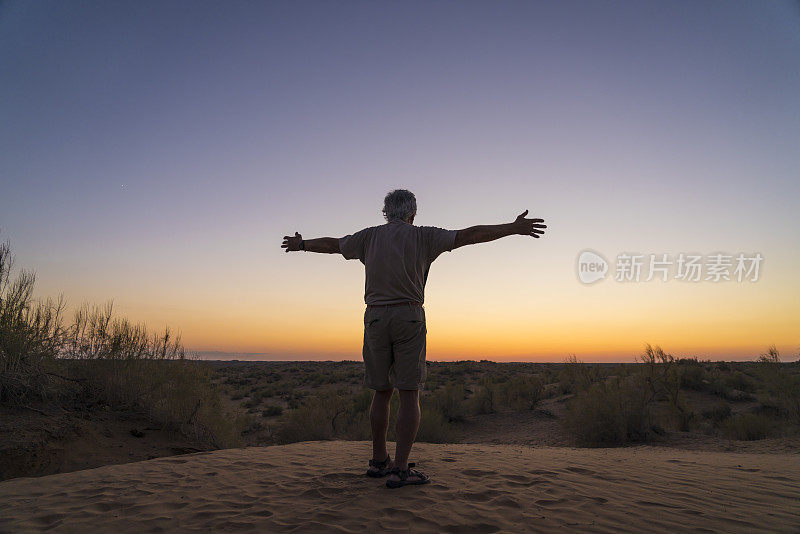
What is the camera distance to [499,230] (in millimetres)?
3555

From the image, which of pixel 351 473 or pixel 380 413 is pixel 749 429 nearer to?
pixel 351 473

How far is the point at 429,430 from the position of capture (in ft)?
32.7

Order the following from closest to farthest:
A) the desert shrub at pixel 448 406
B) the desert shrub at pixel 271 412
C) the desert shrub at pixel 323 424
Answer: the desert shrub at pixel 323 424 < the desert shrub at pixel 448 406 < the desert shrub at pixel 271 412

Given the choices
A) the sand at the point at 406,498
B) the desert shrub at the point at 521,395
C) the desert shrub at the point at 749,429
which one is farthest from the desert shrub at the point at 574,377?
the sand at the point at 406,498

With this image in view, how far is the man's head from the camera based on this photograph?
4.09m

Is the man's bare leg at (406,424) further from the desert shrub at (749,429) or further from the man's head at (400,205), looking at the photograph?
the desert shrub at (749,429)

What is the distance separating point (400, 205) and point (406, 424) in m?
1.89

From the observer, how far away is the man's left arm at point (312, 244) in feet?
13.9

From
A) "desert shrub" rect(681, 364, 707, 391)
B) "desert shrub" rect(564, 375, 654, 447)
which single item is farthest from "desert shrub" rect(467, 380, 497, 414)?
"desert shrub" rect(681, 364, 707, 391)

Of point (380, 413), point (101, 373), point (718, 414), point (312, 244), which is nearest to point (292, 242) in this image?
point (312, 244)

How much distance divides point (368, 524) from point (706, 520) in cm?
242

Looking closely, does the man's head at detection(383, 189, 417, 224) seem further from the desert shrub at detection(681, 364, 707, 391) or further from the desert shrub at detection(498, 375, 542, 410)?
the desert shrub at detection(681, 364, 707, 391)

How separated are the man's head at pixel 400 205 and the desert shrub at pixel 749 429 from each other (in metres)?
9.28

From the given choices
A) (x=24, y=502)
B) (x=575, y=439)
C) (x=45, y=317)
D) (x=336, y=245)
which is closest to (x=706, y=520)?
(x=336, y=245)
